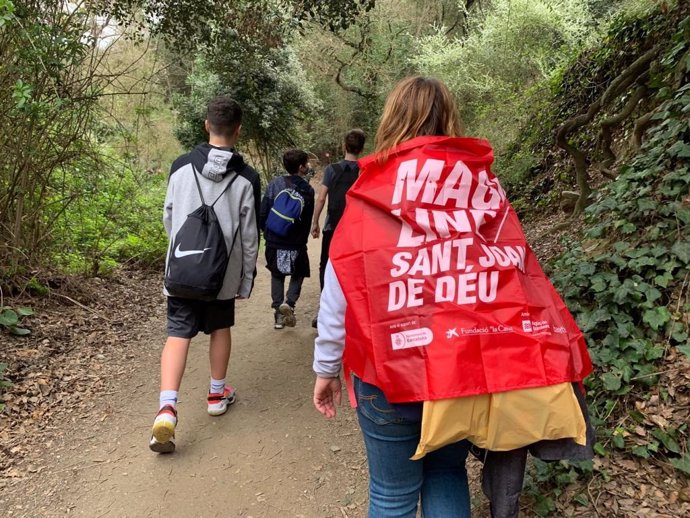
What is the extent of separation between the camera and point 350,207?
1.49m

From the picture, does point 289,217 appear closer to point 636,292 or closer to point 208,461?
point 208,461

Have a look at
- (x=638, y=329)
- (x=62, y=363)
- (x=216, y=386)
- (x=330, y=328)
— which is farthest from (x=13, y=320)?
(x=638, y=329)

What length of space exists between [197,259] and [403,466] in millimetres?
1654

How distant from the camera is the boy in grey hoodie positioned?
2.77 m

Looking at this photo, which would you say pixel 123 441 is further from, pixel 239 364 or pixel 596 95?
pixel 596 95

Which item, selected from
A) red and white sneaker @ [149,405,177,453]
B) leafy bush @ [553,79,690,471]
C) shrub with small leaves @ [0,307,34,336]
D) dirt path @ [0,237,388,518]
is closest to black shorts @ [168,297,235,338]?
red and white sneaker @ [149,405,177,453]

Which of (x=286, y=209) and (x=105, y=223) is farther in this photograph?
(x=105, y=223)

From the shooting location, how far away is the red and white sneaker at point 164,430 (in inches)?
105

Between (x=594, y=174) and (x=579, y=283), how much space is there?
4126 mm

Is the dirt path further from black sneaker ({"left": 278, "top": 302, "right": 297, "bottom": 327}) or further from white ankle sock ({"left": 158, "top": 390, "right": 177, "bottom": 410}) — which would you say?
black sneaker ({"left": 278, "top": 302, "right": 297, "bottom": 327})

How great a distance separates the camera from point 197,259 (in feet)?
8.64

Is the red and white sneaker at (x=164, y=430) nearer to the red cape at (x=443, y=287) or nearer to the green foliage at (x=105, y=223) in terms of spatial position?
the red cape at (x=443, y=287)

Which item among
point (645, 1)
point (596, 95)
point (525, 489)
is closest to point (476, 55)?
point (596, 95)

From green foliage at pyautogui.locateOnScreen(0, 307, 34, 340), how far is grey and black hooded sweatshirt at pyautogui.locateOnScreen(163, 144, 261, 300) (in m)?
1.98
